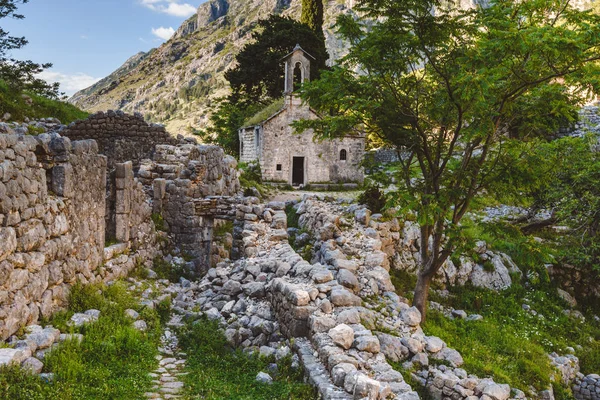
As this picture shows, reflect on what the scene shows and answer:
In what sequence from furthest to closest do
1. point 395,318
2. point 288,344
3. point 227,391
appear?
point 395,318
point 288,344
point 227,391

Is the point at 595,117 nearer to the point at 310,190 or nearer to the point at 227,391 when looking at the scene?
the point at 310,190

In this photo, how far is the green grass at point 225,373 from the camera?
216 inches

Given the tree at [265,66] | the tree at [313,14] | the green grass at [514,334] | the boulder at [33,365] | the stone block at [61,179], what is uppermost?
the tree at [313,14]

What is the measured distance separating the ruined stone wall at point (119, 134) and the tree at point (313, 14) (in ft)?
90.1

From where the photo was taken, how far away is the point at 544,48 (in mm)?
7188


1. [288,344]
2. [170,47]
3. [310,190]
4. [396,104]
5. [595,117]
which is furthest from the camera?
[170,47]

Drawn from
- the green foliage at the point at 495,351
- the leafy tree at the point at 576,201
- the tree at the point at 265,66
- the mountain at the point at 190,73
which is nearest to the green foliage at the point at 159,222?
the green foliage at the point at 495,351

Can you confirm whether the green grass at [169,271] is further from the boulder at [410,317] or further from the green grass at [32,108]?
the green grass at [32,108]

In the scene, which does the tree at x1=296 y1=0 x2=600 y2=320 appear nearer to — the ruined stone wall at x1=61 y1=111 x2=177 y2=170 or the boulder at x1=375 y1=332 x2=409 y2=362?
the boulder at x1=375 y1=332 x2=409 y2=362

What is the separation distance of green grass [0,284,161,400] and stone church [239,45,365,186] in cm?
1965

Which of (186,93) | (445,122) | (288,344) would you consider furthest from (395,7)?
(186,93)

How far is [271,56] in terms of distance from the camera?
37688 mm

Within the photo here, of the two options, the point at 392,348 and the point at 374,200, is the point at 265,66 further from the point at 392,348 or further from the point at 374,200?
the point at 392,348

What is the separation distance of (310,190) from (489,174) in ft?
54.8
